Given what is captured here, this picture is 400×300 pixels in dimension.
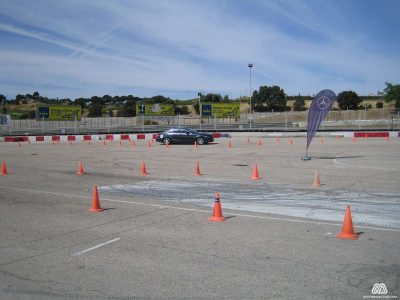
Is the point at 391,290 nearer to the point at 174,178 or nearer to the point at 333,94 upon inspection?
the point at 174,178

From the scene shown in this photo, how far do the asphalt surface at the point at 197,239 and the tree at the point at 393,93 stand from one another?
7643 cm

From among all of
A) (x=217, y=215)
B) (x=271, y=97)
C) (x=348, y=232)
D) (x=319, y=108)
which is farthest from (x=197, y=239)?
(x=271, y=97)

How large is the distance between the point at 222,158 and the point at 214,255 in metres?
15.2

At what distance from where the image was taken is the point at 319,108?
19609 mm

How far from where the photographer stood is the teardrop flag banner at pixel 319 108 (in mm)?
19203

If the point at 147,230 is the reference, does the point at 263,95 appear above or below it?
above

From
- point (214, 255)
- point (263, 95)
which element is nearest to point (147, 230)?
point (214, 255)

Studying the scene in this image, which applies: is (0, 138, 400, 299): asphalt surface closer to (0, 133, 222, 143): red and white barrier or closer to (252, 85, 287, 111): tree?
(0, 133, 222, 143): red and white barrier

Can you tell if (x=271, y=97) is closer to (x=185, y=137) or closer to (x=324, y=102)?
(x=185, y=137)

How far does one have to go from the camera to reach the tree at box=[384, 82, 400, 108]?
271 feet

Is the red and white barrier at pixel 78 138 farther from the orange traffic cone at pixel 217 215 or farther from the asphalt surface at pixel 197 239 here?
the orange traffic cone at pixel 217 215

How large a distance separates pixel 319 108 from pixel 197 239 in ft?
46.2

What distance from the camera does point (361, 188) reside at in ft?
39.4

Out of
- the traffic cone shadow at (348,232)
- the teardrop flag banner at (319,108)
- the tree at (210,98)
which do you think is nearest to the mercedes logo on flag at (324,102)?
the teardrop flag banner at (319,108)
